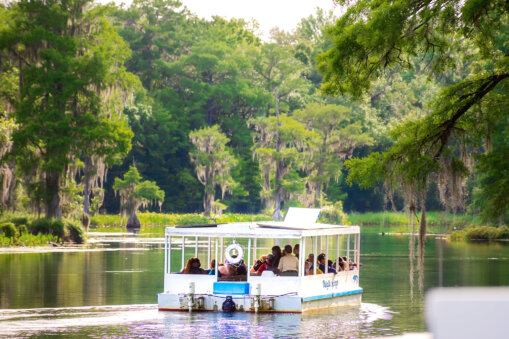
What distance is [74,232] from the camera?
49.4 m

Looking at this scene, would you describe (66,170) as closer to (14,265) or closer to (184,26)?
(14,265)

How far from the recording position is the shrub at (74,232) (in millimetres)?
49188

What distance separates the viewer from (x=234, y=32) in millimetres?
113750

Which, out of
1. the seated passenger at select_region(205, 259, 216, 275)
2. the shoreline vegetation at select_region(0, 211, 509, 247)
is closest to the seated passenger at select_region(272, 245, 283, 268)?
the seated passenger at select_region(205, 259, 216, 275)

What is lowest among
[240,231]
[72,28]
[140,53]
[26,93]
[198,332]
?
[198,332]

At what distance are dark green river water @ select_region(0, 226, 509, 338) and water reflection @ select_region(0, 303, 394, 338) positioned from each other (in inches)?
0.8

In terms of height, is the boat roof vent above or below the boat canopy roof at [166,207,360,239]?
above

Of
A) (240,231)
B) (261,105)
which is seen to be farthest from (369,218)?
(240,231)

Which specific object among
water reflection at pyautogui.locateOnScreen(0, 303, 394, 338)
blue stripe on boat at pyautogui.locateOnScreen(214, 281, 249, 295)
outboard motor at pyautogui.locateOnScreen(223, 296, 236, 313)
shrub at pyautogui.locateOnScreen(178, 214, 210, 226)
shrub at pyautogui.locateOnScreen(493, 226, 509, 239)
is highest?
shrub at pyautogui.locateOnScreen(178, 214, 210, 226)

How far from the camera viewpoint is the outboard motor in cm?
2003

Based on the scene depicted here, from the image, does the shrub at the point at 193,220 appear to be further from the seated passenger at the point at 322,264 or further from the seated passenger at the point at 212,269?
the seated passenger at the point at 212,269

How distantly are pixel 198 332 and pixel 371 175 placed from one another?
18.4 ft

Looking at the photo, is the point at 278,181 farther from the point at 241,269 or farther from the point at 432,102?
the point at 432,102

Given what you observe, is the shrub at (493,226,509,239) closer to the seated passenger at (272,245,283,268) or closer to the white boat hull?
the seated passenger at (272,245,283,268)
